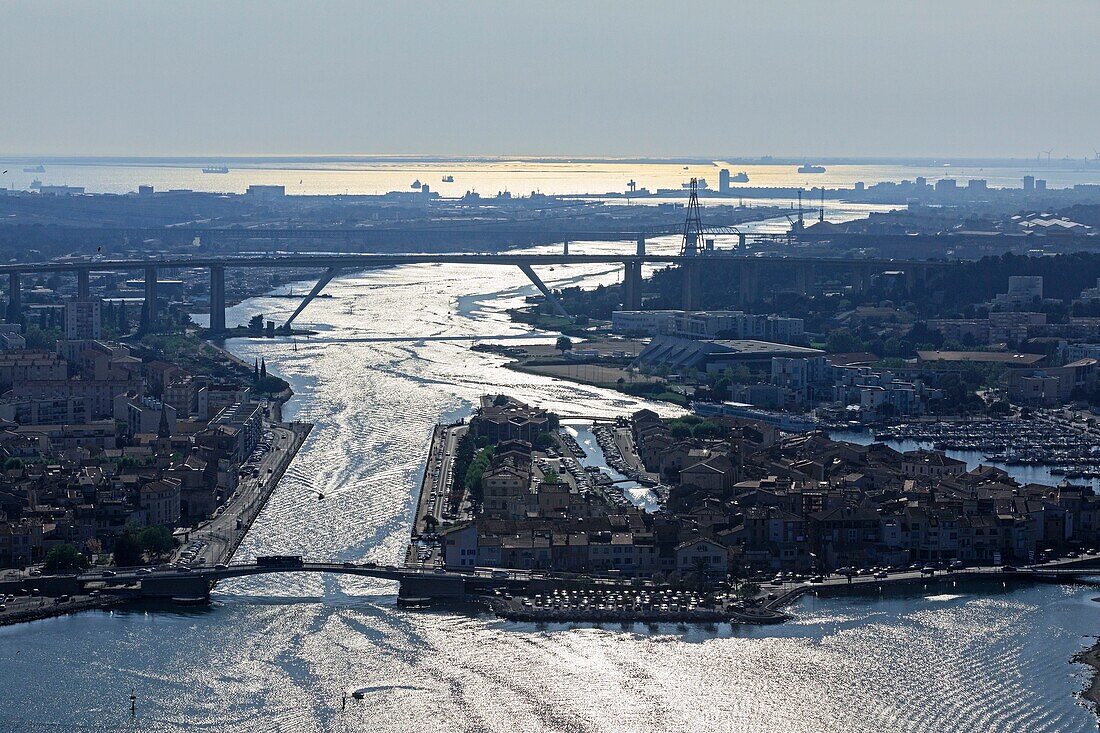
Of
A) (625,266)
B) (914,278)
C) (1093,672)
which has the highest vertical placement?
(625,266)

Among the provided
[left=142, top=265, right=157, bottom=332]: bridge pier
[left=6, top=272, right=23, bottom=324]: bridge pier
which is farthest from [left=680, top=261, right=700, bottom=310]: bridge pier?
[left=6, top=272, right=23, bottom=324]: bridge pier

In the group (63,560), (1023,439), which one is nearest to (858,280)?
(1023,439)

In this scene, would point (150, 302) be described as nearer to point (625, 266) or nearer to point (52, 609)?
point (625, 266)

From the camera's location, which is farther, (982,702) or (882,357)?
(882,357)

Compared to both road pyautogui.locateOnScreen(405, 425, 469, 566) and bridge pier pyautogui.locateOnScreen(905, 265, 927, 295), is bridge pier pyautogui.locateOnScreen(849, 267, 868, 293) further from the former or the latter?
road pyautogui.locateOnScreen(405, 425, 469, 566)

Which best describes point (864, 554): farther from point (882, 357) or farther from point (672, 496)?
point (882, 357)

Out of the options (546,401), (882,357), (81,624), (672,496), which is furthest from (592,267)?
(81,624)

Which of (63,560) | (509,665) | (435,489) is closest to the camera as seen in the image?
(509,665)
